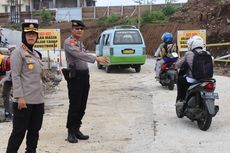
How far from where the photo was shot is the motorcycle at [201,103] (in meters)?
8.65

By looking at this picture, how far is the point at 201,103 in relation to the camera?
8961 mm

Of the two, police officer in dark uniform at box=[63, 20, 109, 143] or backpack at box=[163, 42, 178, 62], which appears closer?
police officer in dark uniform at box=[63, 20, 109, 143]

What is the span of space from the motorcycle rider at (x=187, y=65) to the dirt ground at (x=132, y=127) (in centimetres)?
64

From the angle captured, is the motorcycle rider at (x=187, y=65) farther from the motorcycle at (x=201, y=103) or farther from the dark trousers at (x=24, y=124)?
the dark trousers at (x=24, y=124)

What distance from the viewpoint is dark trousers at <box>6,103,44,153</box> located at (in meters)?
6.27

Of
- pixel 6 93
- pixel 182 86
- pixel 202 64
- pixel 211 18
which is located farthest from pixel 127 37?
pixel 202 64

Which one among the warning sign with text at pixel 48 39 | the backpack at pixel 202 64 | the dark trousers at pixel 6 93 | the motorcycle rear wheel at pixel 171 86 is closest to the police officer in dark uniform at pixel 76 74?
the dark trousers at pixel 6 93

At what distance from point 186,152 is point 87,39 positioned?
36.8 m

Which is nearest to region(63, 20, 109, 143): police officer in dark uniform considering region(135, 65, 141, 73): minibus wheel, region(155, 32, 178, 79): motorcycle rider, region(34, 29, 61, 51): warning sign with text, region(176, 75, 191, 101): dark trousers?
region(176, 75, 191, 101): dark trousers

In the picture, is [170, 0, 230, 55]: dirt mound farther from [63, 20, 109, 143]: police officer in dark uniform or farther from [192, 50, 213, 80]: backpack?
[63, 20, 109, 143]: police officer in dark uniform

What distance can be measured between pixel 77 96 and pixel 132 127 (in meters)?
1.64

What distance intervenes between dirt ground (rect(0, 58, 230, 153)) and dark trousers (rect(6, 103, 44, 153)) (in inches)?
41.4

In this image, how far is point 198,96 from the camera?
9.01m

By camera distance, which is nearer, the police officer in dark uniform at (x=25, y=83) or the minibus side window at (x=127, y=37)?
Answer: the police officer in dark uniform at (x=25, y=83)
